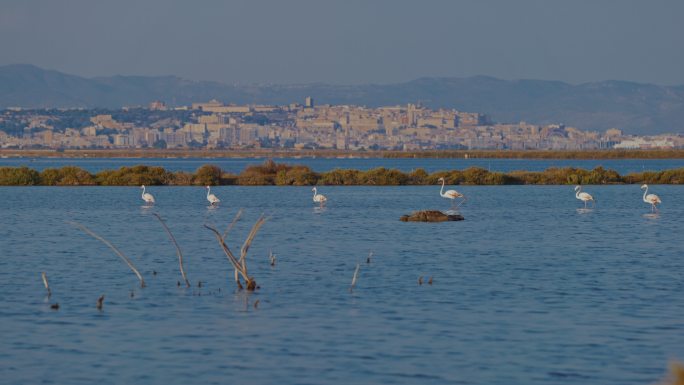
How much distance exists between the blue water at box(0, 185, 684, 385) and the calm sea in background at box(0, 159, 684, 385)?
0.05 meters

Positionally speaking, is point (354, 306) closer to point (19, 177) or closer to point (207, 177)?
point (207, 177)

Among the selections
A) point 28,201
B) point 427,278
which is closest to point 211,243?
point 427,278

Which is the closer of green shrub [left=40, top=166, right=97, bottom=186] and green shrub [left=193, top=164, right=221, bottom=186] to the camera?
green shrub [left=40, top=166, right=97, bottom=186]

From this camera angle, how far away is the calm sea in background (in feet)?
48.3

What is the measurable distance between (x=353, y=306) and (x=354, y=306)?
0.05 ft

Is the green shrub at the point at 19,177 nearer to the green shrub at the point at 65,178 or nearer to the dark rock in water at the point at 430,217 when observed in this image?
the green shrub at the point at 65,178

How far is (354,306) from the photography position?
19.2m

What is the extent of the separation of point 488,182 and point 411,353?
5174cm

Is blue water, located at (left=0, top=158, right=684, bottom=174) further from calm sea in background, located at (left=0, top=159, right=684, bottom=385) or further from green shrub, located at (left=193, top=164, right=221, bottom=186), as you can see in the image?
calm sea in background, located at (left=0, top=159, right=684, bottom=385)

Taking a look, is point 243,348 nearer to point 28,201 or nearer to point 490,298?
point 490,298

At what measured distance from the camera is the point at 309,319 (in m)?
17.9

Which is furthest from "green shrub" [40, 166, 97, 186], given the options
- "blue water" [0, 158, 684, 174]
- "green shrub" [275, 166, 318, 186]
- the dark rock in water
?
"blue water" [0, 158, 684, 174]

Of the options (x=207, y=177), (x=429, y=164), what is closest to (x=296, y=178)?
(x=207, y=177)

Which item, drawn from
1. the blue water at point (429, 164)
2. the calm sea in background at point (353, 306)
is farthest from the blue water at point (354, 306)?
the blue water at point (429, 164)
